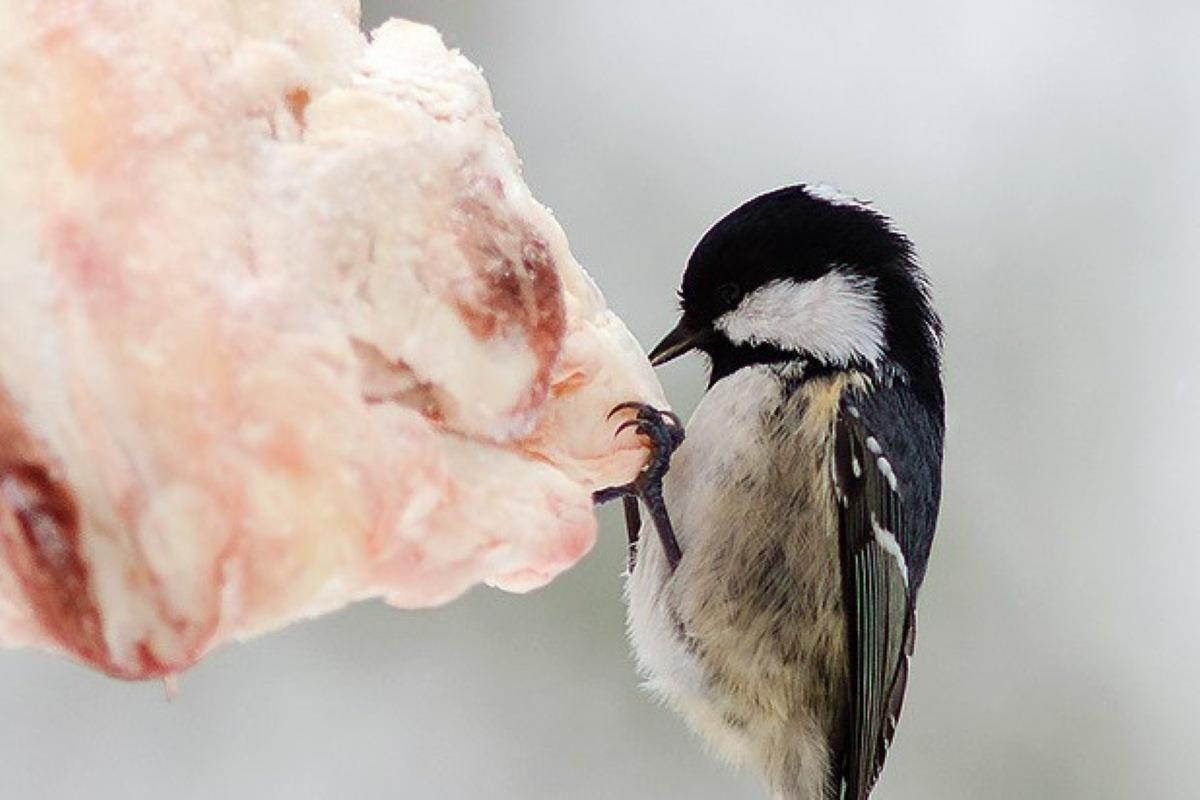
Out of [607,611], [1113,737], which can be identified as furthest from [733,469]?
[1113,737]

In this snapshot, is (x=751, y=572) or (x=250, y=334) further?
(x=751, y=572)

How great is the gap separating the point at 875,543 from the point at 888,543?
0.02 metres

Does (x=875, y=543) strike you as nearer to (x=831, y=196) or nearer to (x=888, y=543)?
(x=888, y=543)

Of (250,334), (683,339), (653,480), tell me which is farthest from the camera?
(683,339)

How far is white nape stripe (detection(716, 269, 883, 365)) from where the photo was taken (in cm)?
148

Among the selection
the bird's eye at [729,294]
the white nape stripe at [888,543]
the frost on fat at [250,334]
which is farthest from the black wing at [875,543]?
the frost on fat at [250,334]

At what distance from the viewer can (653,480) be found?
1.20 m

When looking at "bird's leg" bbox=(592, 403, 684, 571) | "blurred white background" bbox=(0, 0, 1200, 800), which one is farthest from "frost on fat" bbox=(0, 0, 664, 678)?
"blurred white background" bbox=(0, 0, 1200, 800)

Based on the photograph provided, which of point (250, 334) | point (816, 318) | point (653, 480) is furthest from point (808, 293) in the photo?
point (250, 334)

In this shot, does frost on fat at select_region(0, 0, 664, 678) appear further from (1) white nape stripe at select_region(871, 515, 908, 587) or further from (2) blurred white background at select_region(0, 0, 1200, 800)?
(2) blurred white background at select_region(0, 0, 1200, 800)

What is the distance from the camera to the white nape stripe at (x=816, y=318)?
1.48 meters

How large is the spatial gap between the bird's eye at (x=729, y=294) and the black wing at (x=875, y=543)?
0.13 meters

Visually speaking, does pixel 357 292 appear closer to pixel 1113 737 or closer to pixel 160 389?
pixel 160 389

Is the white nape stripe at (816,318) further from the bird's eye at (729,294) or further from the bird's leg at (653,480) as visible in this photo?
the bird's leg at (653,480)
